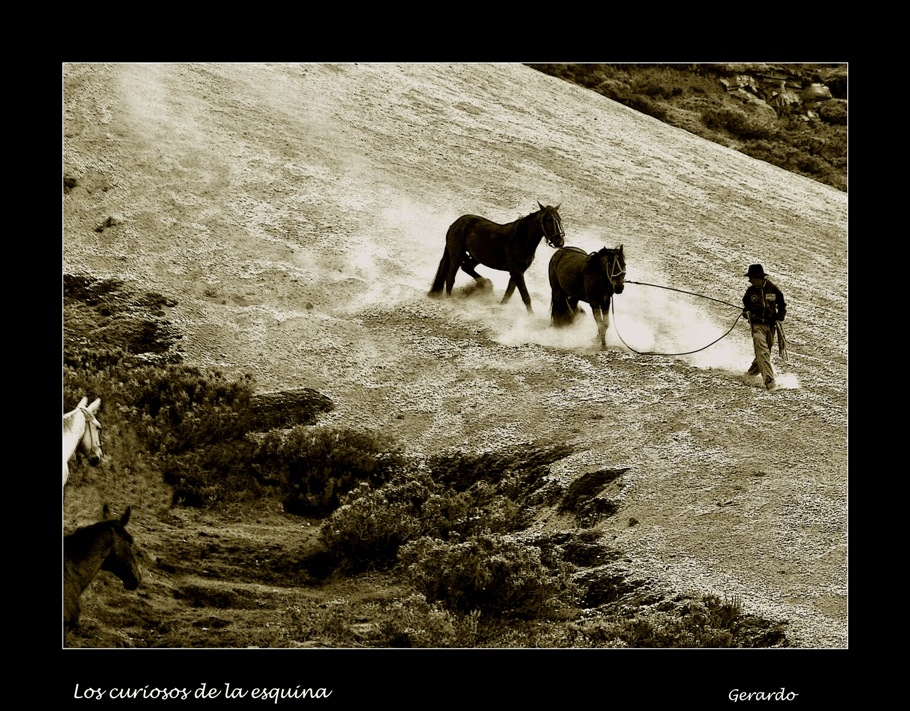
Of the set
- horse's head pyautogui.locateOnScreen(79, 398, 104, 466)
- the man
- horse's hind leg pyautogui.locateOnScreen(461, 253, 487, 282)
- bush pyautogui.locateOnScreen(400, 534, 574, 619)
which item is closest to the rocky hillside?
horse's hind leg pyautogui.locateOnScreen(461, 253, 487, 282)

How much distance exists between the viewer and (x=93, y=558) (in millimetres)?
18109

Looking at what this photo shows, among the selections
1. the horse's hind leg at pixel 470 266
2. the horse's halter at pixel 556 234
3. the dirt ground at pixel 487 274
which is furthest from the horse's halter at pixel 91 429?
the horse's halter at pixel 556 234

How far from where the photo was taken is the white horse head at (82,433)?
19469 millimetres

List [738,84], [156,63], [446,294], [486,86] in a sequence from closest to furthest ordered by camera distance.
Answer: [446,294] → [156,63] → [486,86] → [738,84]

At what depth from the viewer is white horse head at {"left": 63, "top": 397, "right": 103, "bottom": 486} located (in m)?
19.5

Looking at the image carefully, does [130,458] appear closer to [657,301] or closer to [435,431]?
[435,431]

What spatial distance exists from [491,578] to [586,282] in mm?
6199

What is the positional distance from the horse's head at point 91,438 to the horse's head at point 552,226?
27.8 feet

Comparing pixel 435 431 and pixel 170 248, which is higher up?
pixel 170 248

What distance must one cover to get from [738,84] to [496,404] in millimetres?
25083

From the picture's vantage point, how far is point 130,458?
20656 mm

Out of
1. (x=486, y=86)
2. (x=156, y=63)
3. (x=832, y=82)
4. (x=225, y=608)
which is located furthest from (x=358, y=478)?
(x=832, y=82)

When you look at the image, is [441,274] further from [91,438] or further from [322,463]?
[91,438]

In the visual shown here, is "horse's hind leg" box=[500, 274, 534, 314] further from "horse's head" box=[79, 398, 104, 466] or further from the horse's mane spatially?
the horse's mane
